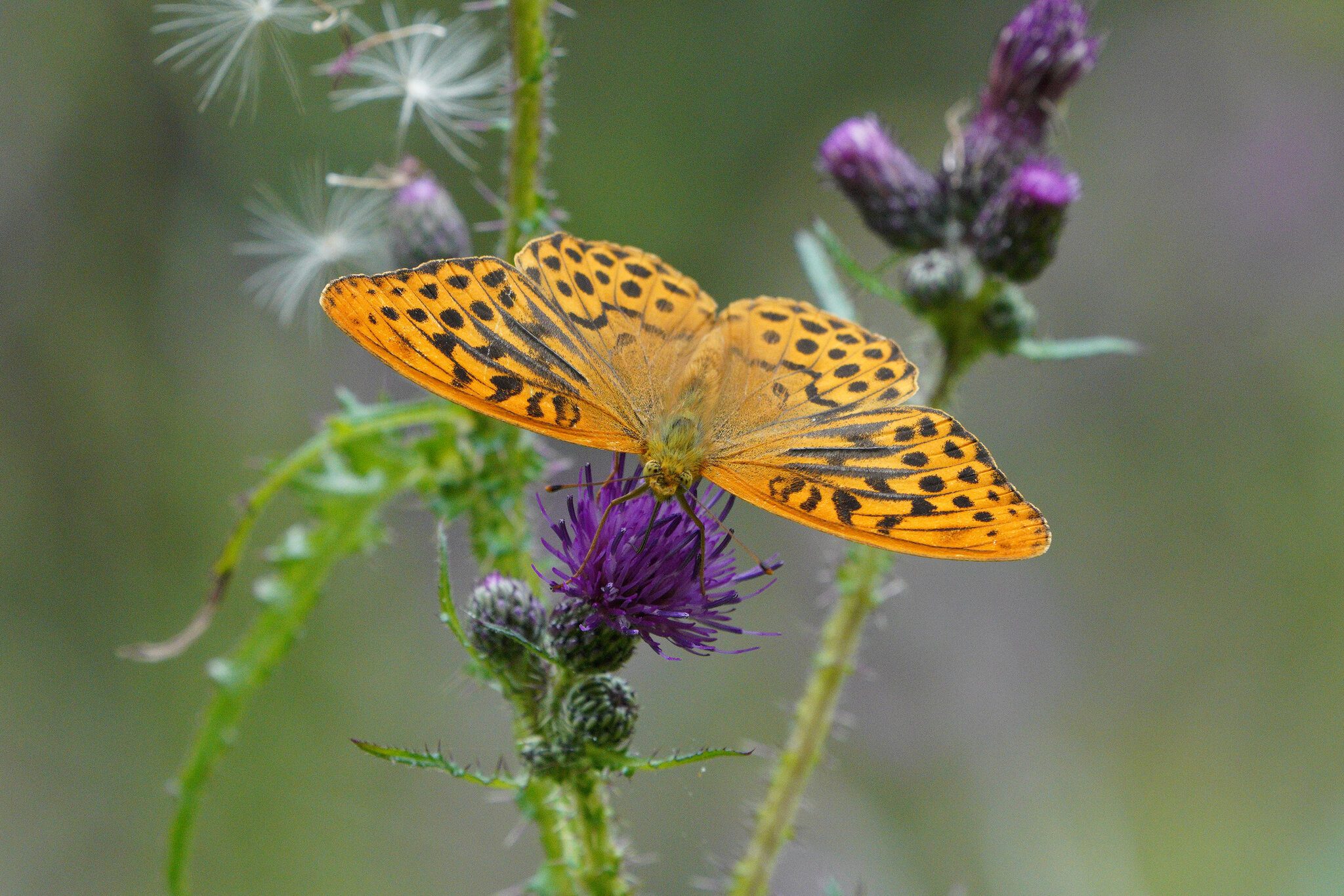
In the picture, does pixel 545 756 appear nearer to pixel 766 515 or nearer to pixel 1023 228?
pixel 1023 228


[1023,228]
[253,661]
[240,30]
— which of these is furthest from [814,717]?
[240,30]

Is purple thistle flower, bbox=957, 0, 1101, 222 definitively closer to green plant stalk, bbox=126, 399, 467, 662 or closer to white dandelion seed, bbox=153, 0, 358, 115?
green plant stalk, bbox=126, 399, 467, 662

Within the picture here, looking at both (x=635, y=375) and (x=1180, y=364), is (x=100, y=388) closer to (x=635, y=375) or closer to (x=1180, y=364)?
(x=635, y=375)

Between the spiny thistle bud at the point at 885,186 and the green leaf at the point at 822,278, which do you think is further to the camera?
the spiny thistle bud at the point at 885,186

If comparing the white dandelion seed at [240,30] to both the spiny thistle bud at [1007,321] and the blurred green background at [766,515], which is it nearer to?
the spiny thistle bud at [1007,321]

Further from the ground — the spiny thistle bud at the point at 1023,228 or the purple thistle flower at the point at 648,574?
the spiny thistle bud at the point at 1023,228

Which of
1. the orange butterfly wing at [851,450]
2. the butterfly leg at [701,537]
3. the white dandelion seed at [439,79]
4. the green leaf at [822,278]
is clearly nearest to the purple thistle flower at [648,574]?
the butterfly leg at [701,537]
